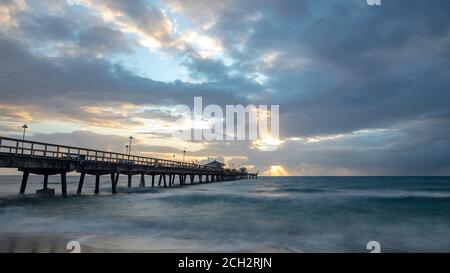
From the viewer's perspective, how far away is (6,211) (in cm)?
1841

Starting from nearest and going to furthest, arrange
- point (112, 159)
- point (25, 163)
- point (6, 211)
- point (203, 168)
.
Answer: point (6, 211) < point (25, 163) < point (112, 159) < point (203, 168)

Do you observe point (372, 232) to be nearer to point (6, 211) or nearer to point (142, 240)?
point (142, 240)

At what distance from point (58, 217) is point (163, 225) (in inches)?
235
